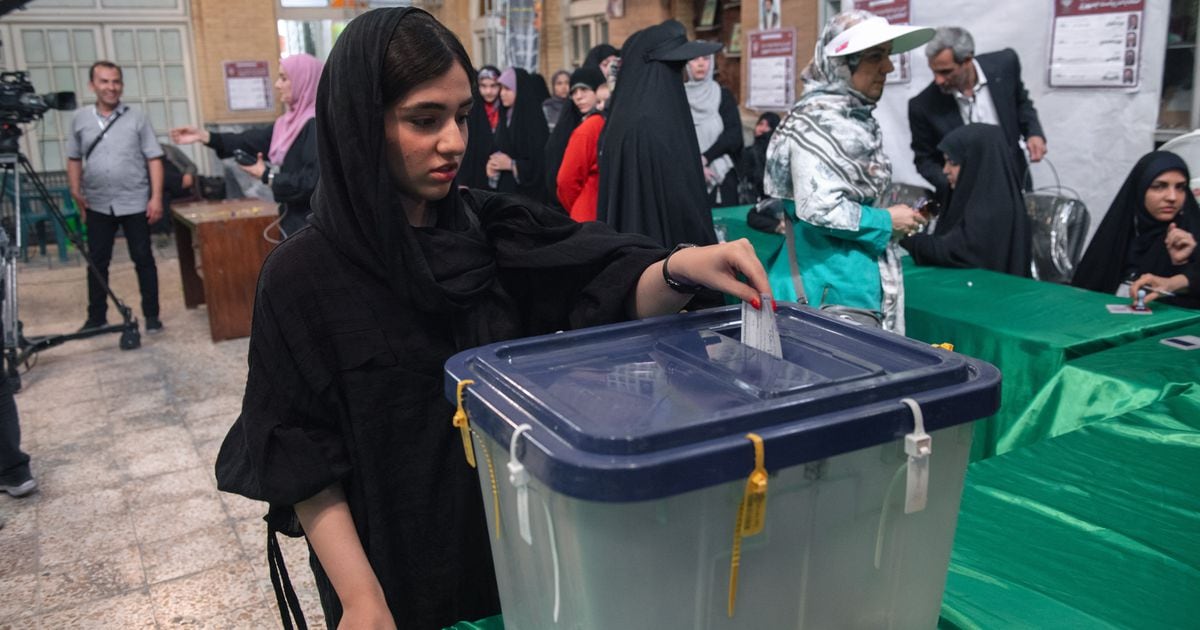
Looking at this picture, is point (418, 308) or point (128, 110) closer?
point (418, 308)

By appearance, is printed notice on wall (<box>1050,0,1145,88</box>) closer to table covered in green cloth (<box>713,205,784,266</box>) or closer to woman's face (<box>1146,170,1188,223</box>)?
woman's face (<box>1146,170,1188,223</box>)

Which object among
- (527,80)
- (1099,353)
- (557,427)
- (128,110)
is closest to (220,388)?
(128,110)

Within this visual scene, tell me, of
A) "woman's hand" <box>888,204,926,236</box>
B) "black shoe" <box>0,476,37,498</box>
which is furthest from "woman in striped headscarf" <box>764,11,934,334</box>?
"black shoe" <box>0,476,37,498</box>

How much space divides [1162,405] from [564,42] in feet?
27.4

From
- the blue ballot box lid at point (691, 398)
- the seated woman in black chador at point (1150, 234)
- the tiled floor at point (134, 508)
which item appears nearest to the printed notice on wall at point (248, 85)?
the tiled floor at point (134, 508)

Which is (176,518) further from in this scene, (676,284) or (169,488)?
(676,284)

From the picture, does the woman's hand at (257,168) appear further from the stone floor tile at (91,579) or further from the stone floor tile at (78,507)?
the stone floor tile at (91,579)

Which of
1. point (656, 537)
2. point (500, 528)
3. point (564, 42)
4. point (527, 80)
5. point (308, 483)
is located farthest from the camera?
point (564, 42)

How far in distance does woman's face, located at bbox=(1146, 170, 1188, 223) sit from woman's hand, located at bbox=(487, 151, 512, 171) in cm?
388

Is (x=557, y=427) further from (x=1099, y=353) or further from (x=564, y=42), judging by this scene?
(x=564, y=42)

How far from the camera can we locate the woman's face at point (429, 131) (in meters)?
0.99

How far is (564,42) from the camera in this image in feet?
30.7

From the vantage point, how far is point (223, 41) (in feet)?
30.6

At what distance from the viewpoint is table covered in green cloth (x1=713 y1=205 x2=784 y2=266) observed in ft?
12.2
